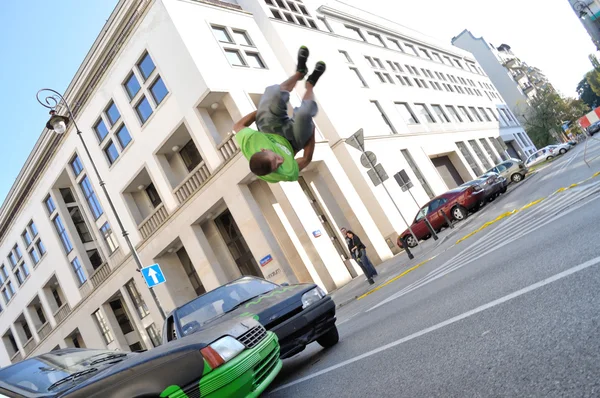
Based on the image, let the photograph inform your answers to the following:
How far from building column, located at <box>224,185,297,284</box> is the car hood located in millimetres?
11186

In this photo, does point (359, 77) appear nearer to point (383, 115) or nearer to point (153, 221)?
point (383, 115)

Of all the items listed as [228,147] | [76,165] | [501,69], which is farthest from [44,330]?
[501,69]

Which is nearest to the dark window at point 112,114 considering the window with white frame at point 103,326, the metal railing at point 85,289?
the metal railing at point 85,289

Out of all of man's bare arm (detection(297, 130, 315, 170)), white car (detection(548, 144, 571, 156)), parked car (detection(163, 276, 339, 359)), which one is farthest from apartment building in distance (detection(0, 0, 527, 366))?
parked car (detection(163, 276, 339, 359))

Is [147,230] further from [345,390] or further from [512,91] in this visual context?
[512,91]

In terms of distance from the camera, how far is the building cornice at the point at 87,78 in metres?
21.1

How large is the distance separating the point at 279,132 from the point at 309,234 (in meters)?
11.7

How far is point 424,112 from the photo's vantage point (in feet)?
124

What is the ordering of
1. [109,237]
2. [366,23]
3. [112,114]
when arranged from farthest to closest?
[366,23], [109,237], [112,114]

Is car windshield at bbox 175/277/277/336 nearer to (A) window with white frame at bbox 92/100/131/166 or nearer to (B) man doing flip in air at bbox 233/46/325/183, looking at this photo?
(B) man doing flip in air at bbox 233/46/325/183

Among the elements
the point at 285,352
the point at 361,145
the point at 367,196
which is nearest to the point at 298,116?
the point at 285,352

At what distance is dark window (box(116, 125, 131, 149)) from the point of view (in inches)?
904

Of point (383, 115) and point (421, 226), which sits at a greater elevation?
point (383, 115)

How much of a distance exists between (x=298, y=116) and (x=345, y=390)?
4420mm
